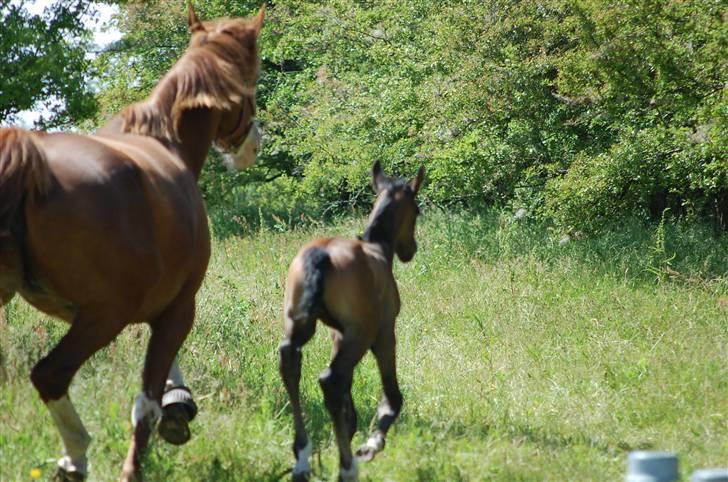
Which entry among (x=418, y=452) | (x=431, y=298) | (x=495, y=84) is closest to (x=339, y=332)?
(x=418, y=452)

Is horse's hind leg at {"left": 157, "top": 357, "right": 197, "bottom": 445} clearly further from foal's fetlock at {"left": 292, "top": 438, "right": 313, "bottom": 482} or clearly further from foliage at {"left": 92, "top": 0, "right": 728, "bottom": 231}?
foliage at {"left": 92, "top": 0, "right": 728, "bottom": 231}

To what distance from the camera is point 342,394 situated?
548 centimetres

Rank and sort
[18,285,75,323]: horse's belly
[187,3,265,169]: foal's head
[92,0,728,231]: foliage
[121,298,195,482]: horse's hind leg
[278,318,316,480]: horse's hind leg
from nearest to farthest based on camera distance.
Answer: [18,285,75,323]: horse's belly → [121,298,195,482]: horse's hind leg → [278,318,316,480]: horse's hind leg → [187,3,265,169]: foal's head → [92,0,728,231]: foliage

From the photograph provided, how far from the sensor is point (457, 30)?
15695mm

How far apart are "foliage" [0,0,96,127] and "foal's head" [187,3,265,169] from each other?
4726 millimetres

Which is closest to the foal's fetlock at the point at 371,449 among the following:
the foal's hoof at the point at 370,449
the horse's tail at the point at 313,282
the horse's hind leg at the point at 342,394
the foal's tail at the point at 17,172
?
the foal's hoof at the point at 370,449

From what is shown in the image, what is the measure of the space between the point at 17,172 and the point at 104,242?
50 centimetres

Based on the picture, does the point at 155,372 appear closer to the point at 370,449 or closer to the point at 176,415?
the point at 176,415

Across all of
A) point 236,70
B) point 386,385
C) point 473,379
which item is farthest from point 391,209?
point 473,379

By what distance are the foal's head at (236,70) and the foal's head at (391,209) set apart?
2.98 ft

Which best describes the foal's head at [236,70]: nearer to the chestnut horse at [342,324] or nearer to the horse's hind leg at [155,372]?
the chestnut horse at [342,324]

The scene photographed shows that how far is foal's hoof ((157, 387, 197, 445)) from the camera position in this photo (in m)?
5.66

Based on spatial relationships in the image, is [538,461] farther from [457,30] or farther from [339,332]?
[457,30]

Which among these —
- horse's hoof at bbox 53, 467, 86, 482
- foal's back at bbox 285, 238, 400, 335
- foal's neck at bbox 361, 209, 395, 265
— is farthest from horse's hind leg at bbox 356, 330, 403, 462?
horse's hoof at bbox 53, 467, 86, 482
